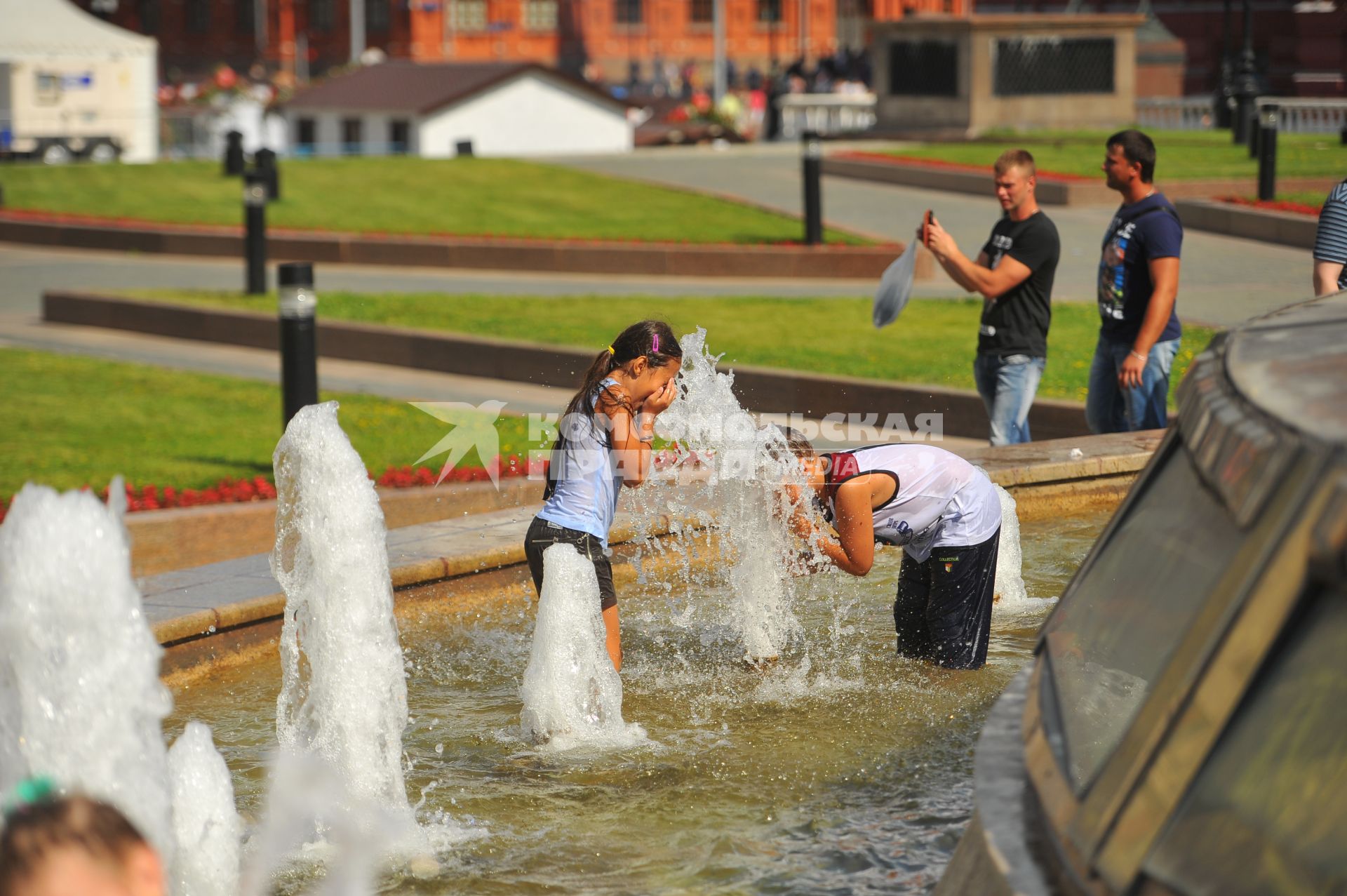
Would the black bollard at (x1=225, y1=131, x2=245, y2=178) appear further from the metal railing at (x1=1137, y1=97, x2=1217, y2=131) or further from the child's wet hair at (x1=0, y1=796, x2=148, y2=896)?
the child's wet hair at (x1=0, y1=796, x2=148, y2=896)

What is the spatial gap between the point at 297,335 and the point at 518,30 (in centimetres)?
6834

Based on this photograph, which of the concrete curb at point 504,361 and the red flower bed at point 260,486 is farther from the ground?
the concrete curb at point 504,361

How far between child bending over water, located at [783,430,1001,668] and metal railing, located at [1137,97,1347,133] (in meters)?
20.9

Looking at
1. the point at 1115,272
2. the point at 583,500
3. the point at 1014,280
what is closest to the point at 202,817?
the point at 583,500

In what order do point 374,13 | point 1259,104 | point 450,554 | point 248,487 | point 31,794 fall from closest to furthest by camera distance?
point 31,794
point 450,554
point 248,487
point 1259,104
point 374,13

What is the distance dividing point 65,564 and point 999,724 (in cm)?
203

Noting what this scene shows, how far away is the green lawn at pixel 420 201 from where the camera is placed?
69.8 ft

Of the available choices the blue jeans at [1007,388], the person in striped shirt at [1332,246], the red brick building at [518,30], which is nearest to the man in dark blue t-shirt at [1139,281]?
A: the blue jeans at [1007,388]

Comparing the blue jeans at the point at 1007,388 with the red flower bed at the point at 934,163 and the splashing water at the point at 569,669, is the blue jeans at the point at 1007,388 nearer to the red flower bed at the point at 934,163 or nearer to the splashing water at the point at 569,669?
the splashing water at the point at 569,669

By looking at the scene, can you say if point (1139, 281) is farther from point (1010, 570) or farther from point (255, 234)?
point (255, 234)

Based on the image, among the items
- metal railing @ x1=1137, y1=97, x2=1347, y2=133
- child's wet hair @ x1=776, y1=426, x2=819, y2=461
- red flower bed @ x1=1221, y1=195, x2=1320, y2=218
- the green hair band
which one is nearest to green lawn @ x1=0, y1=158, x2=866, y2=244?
red flower bed @ x1=1221, y1=195, x2=1320, y2=218

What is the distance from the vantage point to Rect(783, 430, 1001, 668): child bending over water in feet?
18.5

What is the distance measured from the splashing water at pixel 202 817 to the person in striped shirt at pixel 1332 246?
5.28 meters

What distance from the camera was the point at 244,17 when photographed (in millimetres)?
76500
